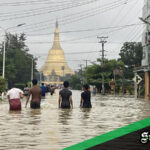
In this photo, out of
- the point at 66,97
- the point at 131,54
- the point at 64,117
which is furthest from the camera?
the point at 131,54

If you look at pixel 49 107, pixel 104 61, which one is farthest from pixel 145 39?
pixel 49 107

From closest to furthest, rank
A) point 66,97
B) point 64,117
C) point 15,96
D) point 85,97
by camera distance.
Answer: point 64,117 < point 15,96 < point 66,97 < point 85,97

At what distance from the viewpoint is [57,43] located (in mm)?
197625

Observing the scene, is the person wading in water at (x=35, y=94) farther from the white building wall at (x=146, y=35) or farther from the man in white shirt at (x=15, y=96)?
the white building wall at (x=146, y=35)

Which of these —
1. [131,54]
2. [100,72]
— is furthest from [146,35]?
[131,54]

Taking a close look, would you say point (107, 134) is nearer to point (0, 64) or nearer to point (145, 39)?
point (145, 39)

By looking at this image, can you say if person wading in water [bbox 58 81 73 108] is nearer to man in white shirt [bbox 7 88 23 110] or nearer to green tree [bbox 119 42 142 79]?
man in white shirt [bbox 7 88 23 110]

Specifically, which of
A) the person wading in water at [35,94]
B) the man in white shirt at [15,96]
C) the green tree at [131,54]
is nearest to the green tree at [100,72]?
the green tree at [131,54]

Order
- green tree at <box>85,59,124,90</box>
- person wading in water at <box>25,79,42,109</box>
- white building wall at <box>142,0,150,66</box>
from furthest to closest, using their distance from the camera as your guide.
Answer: green tree at <box>85,59,124,90</box> → white building wall at <box>142,0,150,66</box> → person wading in water at <box>25,79,42,109</box>

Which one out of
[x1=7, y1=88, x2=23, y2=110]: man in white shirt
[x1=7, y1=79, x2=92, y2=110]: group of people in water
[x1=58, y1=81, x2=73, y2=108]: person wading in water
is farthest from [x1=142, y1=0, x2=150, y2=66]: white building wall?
[x1=7, y1=88, x2=23, y2=110]: man in white shirt

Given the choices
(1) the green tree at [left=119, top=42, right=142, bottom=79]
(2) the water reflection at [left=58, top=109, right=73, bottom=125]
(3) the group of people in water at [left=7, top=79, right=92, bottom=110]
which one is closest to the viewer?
(2) the water reflection at [left=58, top=109, right=73, bottom=125]

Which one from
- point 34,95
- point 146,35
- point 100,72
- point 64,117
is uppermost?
point 146,35

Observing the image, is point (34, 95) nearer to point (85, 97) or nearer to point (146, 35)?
point (85, 97)

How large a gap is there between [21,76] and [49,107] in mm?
90312
